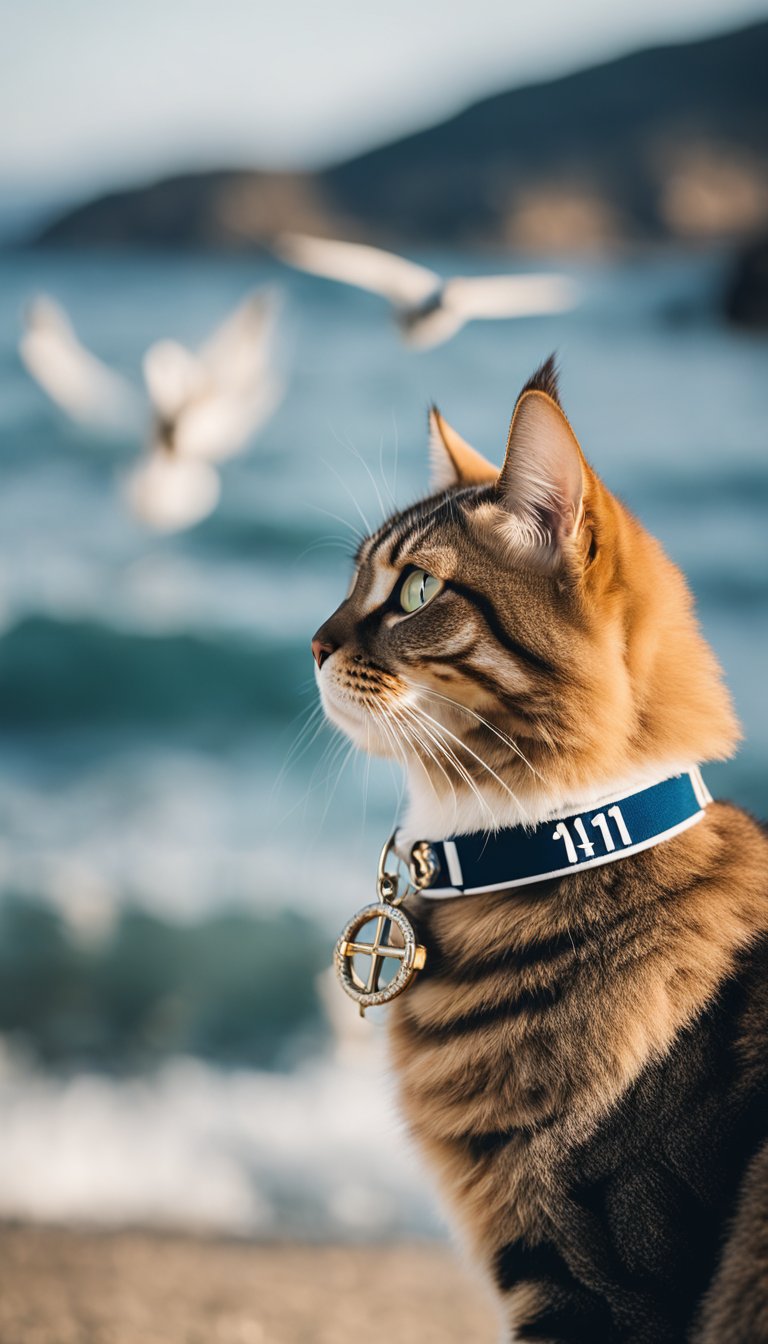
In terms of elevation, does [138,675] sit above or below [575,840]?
above

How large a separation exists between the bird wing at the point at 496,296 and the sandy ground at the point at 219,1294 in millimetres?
1452

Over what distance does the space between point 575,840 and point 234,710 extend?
2729 millimetres

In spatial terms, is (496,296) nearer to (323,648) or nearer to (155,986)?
(323,648)

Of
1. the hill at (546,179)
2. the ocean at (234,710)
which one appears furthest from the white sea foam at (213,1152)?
the hill at (546,179)

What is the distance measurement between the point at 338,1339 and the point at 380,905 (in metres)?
0.84

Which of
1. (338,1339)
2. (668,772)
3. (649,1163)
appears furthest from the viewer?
(338,1339)

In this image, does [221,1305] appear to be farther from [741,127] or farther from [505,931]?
[741,127]

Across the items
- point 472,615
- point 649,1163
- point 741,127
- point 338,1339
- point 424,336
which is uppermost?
point 741,127


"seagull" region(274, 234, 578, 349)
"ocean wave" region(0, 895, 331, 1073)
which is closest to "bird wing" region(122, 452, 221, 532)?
"seagull" region(274, 234, 578, 349)

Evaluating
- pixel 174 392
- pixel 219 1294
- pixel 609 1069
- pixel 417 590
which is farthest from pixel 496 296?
pixel 219 1294

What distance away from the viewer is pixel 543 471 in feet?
3.12

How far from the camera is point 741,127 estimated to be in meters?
3.28

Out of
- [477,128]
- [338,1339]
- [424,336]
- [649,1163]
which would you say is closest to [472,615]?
[649,1163]

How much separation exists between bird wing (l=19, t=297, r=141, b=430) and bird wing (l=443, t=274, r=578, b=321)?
0.90m
